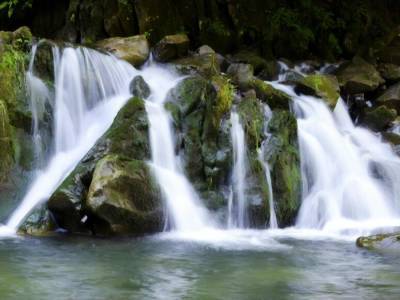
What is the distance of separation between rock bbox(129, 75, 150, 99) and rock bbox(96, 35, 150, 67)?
1.51m

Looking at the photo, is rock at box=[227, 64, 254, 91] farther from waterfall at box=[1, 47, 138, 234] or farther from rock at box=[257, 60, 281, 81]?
waterfall at box=[1, 47, 138, 234]

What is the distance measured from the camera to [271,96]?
12492 mm

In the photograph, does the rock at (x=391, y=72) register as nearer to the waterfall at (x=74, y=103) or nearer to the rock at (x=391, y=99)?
the rock at (x=391, y=99)

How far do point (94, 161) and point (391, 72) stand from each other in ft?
32.4

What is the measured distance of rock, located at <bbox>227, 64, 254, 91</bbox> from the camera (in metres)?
12.9

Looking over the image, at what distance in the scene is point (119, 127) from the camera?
9.94 meters

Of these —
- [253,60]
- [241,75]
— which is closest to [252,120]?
[241,75]

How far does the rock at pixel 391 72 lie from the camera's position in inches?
633

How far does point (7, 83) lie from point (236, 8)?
8524mm

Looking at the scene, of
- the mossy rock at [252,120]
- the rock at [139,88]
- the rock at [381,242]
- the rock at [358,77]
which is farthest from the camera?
the rock at [358,77]

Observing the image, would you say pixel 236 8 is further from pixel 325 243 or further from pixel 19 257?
pixel 19 257

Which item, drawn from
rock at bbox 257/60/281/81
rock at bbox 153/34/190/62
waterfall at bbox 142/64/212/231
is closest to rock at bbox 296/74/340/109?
rock at bbox 257/60/281/81

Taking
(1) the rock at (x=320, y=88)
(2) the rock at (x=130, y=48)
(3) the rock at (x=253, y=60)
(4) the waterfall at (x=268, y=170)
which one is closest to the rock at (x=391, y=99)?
(1) the rock at (x=320, y=88)

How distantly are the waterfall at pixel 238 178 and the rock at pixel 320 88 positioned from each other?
3374 mm
